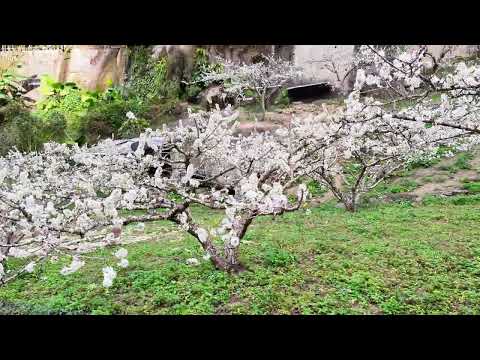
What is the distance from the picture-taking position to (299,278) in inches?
141

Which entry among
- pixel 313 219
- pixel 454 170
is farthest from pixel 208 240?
pixel 454 170

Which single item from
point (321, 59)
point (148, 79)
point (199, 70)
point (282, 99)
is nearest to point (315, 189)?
point (282, 99)

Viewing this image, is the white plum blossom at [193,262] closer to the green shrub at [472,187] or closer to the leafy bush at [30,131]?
the green shrub at [472,187]

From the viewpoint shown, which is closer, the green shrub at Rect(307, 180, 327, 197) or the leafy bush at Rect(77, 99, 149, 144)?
the green shrub at Rect(307, 180, 327, 197)

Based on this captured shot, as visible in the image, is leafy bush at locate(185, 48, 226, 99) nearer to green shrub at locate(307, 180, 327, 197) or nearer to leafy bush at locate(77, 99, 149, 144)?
leafy bush at locate(77, 99, 149, 144)

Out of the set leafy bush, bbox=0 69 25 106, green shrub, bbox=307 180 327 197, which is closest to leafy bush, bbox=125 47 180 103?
leafy bush, bbox=0 69 25 106

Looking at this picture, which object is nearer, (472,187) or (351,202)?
(351,202)

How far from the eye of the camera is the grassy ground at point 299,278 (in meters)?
3.16

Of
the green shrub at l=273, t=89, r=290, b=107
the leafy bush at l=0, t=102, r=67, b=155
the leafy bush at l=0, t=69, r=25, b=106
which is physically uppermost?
the green shrub at l=273, t=89, r=290, b=107

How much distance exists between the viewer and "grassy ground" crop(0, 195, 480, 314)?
316 cm

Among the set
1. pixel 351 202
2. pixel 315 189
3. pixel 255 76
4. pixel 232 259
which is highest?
pixel 255 76

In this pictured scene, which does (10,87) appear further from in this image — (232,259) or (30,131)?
(232,259)
